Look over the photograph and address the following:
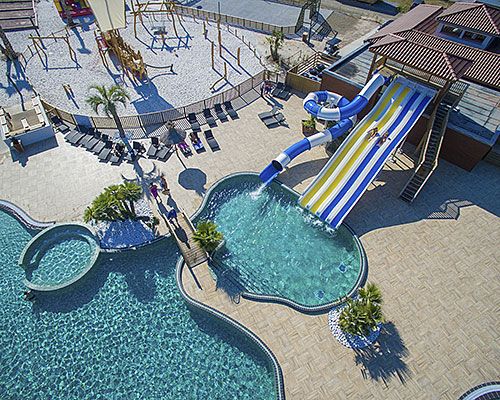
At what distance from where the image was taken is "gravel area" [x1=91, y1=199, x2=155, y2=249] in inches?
767

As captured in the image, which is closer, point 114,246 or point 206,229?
point 206,229

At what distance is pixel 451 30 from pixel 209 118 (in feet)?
68.4

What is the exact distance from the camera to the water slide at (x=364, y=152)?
20062 millimetres

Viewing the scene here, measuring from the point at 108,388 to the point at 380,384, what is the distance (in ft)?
40.9

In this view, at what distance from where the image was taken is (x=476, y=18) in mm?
25484

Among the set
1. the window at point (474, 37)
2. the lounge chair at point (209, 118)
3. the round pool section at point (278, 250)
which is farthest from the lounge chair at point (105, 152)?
the window at point (474, 37)

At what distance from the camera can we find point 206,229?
18.1 m

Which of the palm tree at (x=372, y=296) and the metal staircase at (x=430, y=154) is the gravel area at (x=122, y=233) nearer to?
the palm tree at (x=372, y=296)

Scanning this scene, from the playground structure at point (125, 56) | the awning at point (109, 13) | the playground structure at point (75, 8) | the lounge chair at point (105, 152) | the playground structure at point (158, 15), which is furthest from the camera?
the playground structure at point (75, 8)

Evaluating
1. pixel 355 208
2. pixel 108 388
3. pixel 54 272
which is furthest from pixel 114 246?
pixel 355 208

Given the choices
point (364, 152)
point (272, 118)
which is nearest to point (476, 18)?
point (364, 152)

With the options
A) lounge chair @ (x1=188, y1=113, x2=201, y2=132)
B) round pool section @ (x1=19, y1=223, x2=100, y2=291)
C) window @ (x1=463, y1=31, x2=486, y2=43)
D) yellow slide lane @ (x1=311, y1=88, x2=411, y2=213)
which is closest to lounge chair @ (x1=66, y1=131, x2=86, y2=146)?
round pool section @ (x1=19, y1=223, x2=100, y2=291)

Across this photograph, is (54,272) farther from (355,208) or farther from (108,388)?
(355,208)

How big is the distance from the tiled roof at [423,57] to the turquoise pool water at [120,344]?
19640mm
